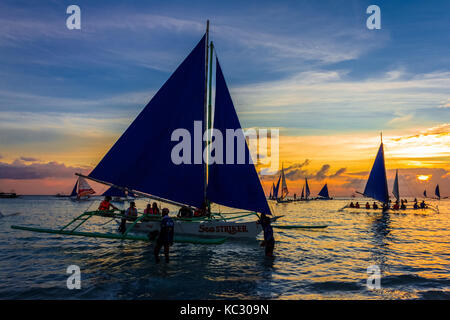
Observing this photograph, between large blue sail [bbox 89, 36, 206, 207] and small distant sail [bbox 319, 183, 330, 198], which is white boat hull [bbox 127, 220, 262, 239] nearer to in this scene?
large blue sail [bbox 89, 36, 206, 207]

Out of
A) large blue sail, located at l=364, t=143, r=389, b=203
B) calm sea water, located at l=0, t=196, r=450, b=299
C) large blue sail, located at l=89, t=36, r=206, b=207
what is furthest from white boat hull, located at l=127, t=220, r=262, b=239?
large blue sail, located at l=364, t=143, r=389, b=203

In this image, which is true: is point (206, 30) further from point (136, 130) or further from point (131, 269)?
point (131, 269)

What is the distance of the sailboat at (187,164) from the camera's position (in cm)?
1711

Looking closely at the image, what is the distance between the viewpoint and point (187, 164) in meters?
17.5

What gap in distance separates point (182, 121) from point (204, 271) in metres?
8.87

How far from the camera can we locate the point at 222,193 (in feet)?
58.3

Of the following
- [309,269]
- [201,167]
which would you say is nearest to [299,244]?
[309,269]

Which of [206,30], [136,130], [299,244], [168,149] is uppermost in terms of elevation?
[206,30]

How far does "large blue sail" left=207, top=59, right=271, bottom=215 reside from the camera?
55.7 feet

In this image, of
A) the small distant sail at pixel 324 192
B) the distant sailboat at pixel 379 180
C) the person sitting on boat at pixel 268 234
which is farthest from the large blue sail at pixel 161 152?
the small distant sail at pixel 324 192

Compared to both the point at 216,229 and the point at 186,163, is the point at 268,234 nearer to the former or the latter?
the point at 216,229

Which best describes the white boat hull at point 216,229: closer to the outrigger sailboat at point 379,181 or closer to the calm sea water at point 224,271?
the calm sea water at point 224,271

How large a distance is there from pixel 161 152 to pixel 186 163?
1.62 meters

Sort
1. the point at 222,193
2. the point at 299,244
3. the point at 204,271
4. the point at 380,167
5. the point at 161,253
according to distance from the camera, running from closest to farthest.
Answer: the point at 204,271
the point at 161,253
the point at 222,193
the point at 299,244
the point at 380,167
